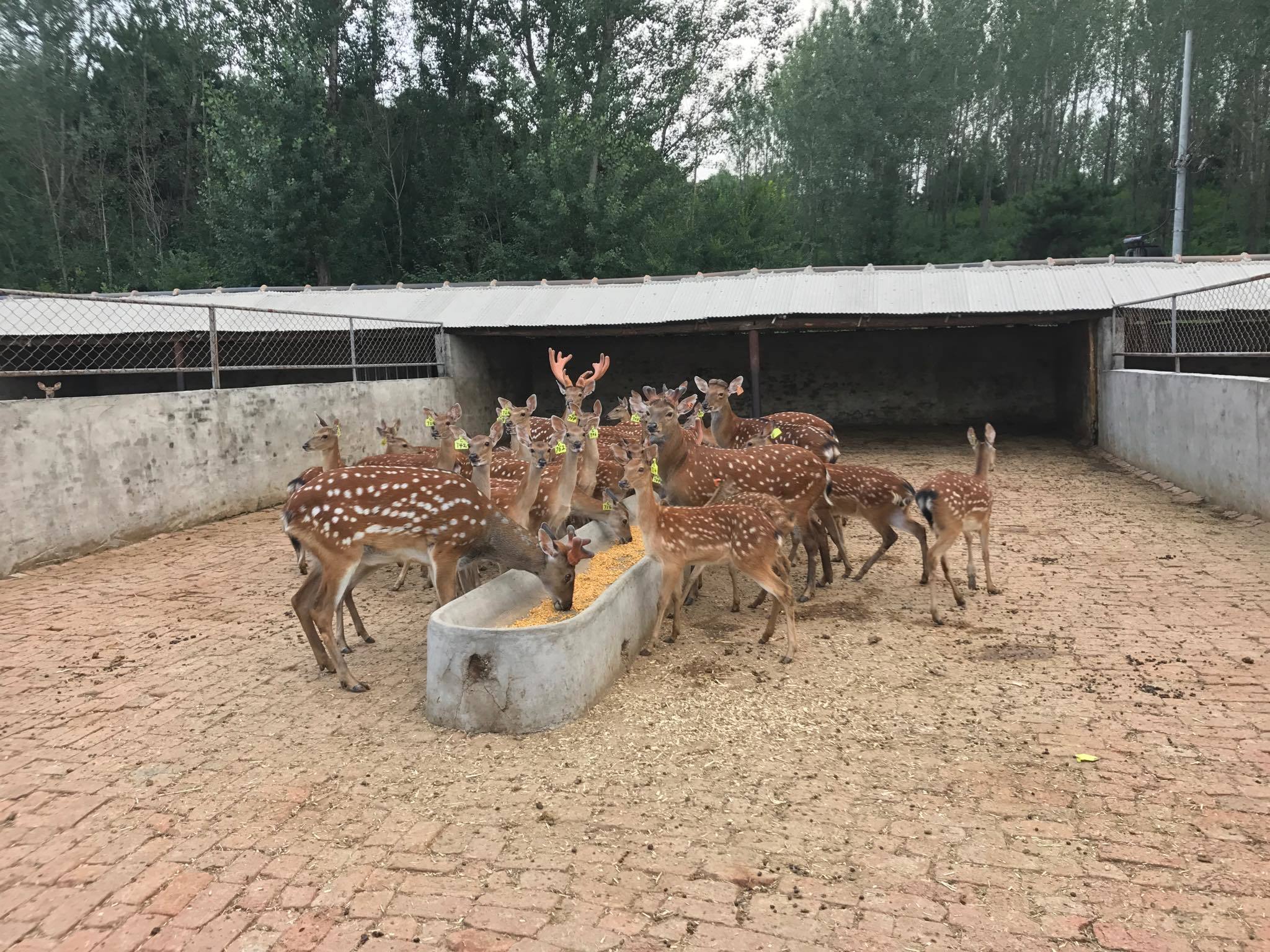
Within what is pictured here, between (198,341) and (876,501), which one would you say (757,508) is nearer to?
(876,501)

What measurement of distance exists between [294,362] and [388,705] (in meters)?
12.6

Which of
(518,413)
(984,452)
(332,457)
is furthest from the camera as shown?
(518,413)

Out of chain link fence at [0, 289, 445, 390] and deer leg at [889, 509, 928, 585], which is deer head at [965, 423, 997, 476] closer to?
deer leg at [889, 509, 928, 585]

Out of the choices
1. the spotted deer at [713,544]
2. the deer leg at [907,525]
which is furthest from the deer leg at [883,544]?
the spotted deer at [713,544]

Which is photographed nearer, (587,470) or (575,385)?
(587,470)

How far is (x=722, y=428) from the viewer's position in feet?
32.9

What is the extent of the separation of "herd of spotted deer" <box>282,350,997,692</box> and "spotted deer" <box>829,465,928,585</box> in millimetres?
13

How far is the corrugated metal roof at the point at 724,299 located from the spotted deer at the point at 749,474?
283 inches

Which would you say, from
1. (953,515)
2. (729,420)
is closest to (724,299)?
(729,420)

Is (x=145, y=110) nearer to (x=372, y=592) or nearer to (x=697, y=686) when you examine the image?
(x=372, y=592)

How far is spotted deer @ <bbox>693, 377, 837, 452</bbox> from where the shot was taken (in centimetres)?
959

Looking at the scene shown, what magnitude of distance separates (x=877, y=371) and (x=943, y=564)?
1282 centimetres

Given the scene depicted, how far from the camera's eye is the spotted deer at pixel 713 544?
5.71m

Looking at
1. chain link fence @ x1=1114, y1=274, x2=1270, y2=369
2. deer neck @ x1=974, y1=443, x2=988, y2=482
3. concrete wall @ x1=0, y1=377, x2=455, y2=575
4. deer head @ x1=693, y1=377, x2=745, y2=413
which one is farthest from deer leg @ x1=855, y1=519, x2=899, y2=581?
concrete wall @ x1=0, y1=377, x2=455, y2=575
